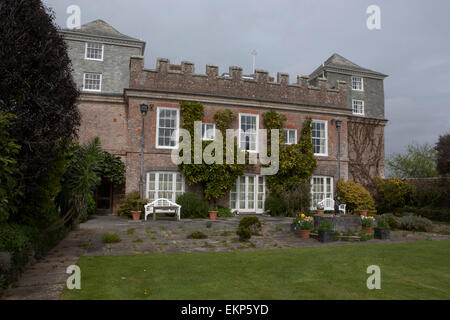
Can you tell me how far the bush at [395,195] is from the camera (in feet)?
62.0

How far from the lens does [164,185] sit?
1569cm

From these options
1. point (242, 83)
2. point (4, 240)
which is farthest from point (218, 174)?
point (4, 240)

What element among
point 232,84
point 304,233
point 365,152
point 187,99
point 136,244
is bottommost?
point 136,244

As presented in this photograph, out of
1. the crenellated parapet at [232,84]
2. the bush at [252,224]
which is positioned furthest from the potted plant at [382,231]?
the crenellated parapet at [232,84]

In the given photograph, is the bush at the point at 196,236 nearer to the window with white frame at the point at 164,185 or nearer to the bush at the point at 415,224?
the window with white frame at the point at 164,185

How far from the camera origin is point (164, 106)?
52.1ft

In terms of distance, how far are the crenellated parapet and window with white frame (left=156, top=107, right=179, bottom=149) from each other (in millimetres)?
1179

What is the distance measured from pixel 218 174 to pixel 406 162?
26.3 meters

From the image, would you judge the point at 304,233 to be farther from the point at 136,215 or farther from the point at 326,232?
the point at 136,215

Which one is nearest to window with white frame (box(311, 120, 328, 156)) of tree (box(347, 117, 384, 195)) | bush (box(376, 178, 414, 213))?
tree (box(347, 117, 384, 195))

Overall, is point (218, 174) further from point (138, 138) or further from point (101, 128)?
point (101, 128)

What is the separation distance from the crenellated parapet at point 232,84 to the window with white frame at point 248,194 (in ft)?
14.6

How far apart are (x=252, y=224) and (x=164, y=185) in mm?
6958

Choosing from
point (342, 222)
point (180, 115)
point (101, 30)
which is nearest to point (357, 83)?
point (180, 115)
